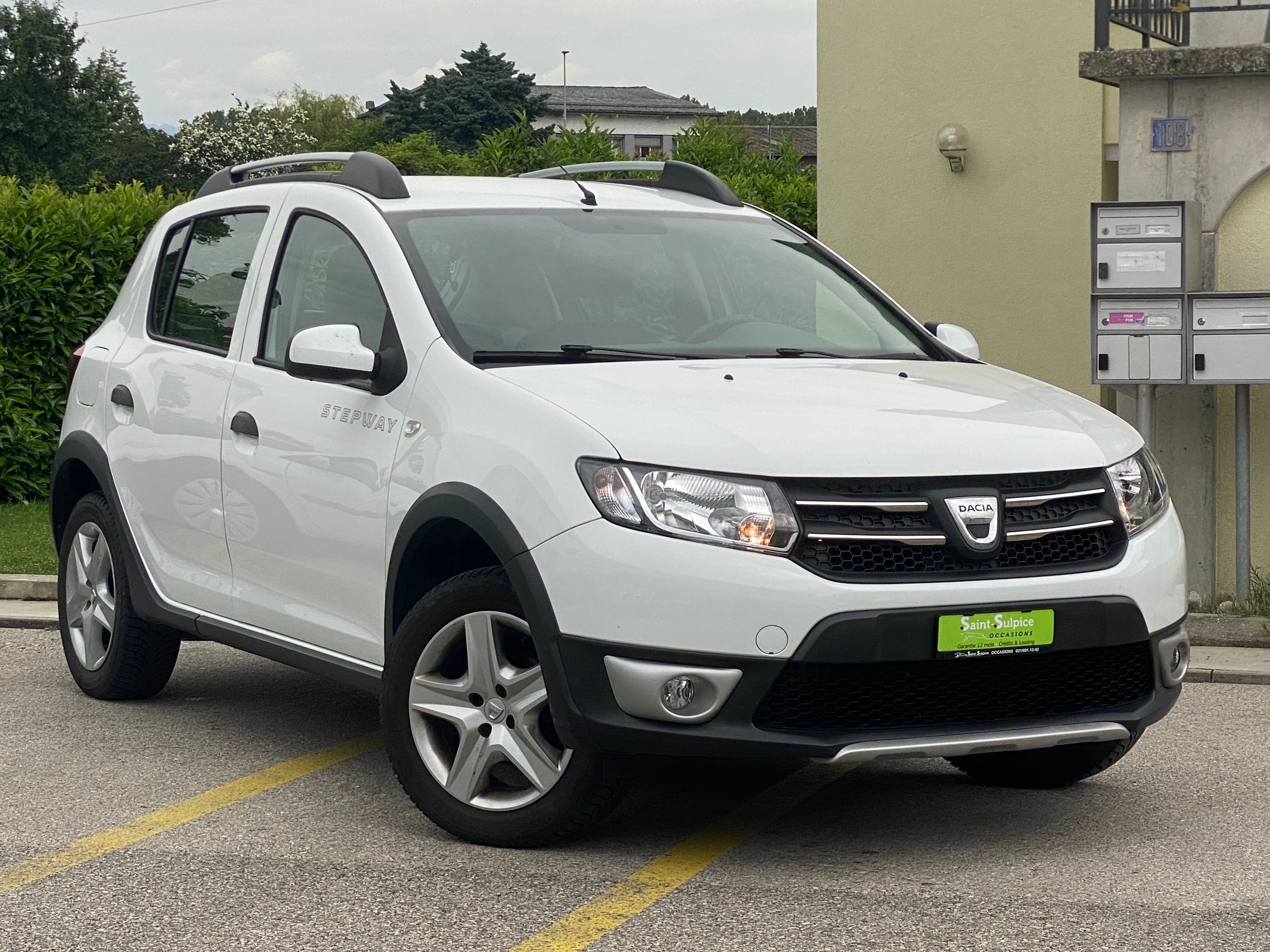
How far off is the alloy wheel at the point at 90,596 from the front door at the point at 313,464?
1157 mm

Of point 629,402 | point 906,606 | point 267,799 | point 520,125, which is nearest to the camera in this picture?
point 906,606

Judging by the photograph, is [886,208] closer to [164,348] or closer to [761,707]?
[164,348]

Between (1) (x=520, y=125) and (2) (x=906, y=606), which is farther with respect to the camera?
(1) (x=520, y=125)

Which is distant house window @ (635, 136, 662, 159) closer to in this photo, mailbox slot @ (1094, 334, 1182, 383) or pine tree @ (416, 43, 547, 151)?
pine tree @ (416, 43, 547, 151)

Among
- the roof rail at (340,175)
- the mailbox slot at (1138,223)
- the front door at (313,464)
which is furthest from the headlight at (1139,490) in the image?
the mailbox slot at (1138,223)

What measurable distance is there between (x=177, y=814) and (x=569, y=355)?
171cm

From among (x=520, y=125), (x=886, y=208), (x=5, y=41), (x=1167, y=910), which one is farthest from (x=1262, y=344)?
(x=5, y=41)

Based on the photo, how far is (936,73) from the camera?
12.0 m

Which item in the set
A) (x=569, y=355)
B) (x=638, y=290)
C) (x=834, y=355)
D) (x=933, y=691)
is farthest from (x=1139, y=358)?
(x=933, y=691)

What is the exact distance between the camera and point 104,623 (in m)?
6.75

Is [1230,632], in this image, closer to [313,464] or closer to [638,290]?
[638,290]

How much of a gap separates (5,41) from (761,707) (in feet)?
241

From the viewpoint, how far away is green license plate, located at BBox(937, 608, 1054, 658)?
4270 millimetres

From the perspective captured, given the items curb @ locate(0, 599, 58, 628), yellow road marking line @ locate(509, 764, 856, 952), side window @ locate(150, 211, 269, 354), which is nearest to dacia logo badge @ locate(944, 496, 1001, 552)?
yellow road marking line @ locate(509, 764, 856, 952)
